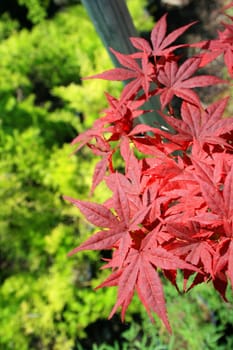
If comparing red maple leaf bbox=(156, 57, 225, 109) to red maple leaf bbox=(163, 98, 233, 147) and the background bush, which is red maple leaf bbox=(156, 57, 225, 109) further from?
the background bush

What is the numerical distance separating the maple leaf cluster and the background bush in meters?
1.45

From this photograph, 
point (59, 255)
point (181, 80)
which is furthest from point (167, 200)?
point (59, 255)

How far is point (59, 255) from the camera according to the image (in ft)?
10.1

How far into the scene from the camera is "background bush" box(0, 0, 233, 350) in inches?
104

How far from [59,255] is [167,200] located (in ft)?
6.82

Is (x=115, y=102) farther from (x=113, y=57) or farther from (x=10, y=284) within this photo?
(x=10, y=284)

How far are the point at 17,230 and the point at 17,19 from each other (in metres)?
3.85

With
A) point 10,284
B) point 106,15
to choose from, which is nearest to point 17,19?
point 10,284

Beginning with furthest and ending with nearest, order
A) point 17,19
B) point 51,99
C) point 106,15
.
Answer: point 17,19, point 51,99, point 106,15

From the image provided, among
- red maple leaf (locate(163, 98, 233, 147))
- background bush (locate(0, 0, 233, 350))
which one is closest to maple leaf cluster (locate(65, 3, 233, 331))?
red maple leaf (locate(163, 98, 233, 147))

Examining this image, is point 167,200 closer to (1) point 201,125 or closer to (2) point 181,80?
(1) point 201,125

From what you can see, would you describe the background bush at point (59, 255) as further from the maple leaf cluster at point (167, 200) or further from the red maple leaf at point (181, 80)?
the red maple leaf at point (181, 80)

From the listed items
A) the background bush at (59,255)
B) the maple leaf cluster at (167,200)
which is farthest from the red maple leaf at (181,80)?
the background bush at (59,255)

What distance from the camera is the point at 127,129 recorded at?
1.38 metres
